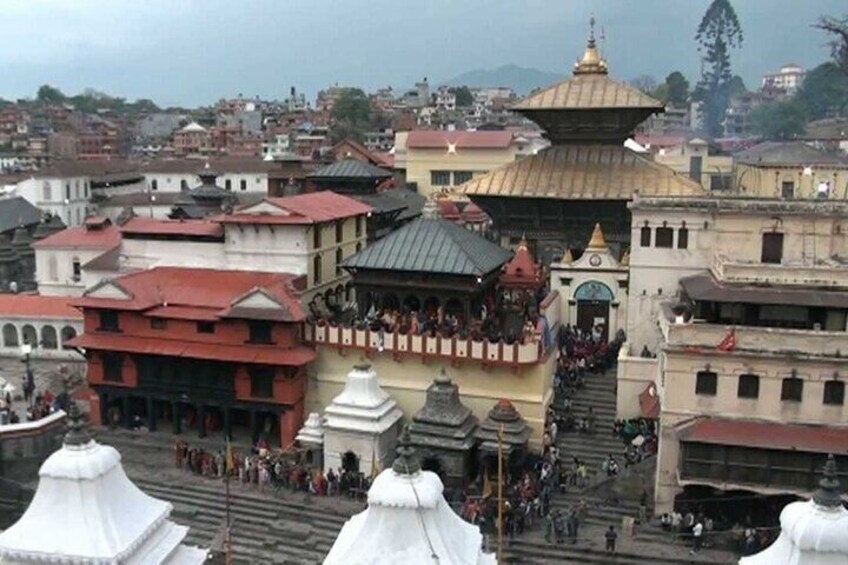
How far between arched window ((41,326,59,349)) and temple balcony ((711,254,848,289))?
2916cm

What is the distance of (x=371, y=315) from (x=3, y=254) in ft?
108

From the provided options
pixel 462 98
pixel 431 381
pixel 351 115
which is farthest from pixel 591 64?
pixel 462 98

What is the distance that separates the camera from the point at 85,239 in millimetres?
45531

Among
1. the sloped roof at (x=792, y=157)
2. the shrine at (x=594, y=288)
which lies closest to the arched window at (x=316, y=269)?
the shrine at (x=594, y=288)

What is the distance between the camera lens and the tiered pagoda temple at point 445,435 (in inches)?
1080

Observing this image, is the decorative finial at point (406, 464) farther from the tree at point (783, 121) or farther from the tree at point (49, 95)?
the tree at point (49, 95)

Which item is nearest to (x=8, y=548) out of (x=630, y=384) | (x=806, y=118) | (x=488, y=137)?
(x=630, y=384)

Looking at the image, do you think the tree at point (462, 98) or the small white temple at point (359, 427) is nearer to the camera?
the small white temple at point (359, 427)

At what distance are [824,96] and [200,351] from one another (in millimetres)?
116801

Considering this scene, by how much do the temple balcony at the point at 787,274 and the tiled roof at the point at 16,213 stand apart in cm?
4934

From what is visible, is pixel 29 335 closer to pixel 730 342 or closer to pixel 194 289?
pixel 194 289

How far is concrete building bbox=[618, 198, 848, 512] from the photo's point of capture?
24812 millimetres

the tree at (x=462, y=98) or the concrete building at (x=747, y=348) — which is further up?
the tree at (x=462, y=98)

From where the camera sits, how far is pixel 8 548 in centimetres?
1295
